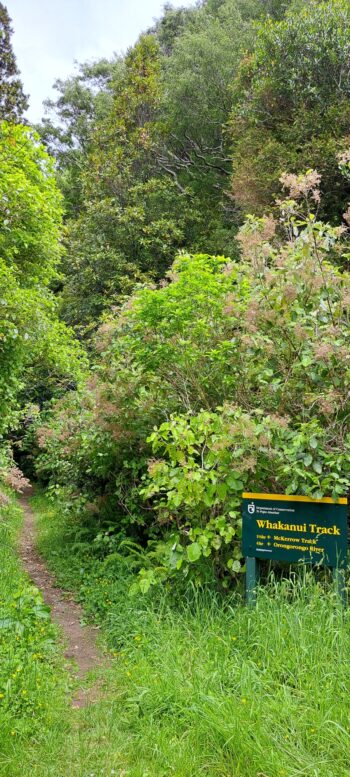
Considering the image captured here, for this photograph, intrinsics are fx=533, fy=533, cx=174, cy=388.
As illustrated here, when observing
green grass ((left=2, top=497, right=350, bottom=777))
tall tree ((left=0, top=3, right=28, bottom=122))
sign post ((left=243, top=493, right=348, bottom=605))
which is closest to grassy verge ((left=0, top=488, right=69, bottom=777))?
green grass ((left=2, top=497, right=350, bottom=777))

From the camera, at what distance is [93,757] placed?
9.62 feet

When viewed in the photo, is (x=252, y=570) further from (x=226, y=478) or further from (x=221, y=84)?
(x=221, y=84)

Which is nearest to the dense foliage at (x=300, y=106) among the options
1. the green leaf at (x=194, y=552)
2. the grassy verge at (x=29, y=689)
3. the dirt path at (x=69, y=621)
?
the dirt path at (x=69, y=621)

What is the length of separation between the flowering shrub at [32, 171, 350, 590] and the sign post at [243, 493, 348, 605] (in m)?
0.13

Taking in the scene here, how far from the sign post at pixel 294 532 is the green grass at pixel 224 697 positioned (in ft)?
0.62

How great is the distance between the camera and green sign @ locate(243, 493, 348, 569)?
143 inches

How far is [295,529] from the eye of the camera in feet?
12.4

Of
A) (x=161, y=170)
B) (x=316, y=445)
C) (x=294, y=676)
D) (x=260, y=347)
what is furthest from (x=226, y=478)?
(x=161, y=170)

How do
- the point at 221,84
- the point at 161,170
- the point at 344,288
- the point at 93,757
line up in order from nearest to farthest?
the point at 93,757 < the point at 344,288 < the point at 221,84 < the point at 161,170

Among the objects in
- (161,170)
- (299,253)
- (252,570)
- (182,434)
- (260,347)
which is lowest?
(252,570)

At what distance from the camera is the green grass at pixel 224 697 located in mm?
2531

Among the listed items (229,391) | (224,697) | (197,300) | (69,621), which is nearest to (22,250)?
(197,300)

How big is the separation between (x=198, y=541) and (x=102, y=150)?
1770 cm

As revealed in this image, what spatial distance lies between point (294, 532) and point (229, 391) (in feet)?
6.36
